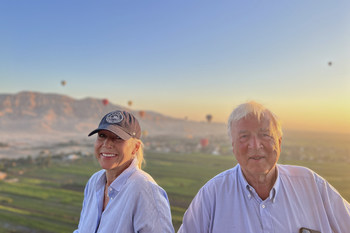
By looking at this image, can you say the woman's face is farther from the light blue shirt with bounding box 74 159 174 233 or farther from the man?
the man

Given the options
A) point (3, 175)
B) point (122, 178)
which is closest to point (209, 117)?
point (3, 175)

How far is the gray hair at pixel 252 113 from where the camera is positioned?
2.21 meters

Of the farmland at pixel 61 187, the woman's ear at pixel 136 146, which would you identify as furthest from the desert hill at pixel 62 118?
the woman's ear at pixel 136 146

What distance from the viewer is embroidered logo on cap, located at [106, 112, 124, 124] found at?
2.53 metres

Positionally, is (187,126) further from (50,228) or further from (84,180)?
(50,228)

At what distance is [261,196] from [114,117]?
1.35 m

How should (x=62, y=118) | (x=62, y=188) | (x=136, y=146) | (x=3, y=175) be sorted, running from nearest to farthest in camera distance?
(x=136, y=146) → (x=62, y=188) → (x=3, y=175) → (x=62, y=118)

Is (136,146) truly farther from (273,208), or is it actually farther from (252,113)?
(273,208)

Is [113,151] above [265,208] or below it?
above

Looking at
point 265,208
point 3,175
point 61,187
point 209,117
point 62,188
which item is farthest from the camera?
point 209,117

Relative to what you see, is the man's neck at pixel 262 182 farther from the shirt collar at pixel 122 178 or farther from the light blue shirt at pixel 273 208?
the shirt collar at pixel 122 178

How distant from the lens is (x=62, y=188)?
15.2 metres

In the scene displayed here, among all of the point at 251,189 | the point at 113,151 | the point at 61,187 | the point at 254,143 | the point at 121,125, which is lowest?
the point at 61,187

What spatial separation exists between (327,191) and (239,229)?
2.38ft
